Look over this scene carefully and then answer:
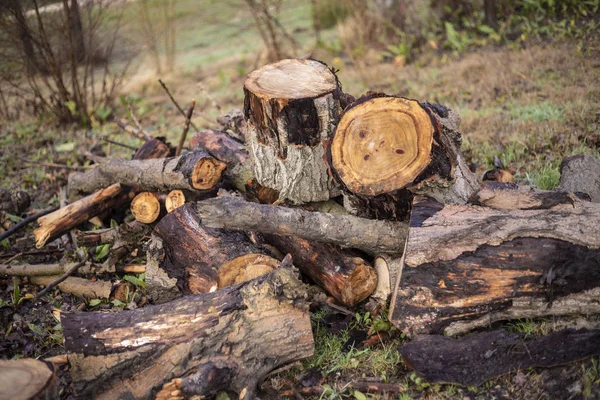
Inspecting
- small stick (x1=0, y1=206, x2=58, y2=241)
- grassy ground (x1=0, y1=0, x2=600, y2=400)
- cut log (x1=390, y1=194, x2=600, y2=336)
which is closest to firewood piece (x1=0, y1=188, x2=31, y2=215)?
grassy ground (x1=0, y1=0, x2=600, y2=400)

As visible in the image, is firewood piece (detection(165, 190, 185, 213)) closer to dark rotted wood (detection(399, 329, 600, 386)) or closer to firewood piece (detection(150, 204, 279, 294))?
firewood piece (detection(150, 204, 279, 294))

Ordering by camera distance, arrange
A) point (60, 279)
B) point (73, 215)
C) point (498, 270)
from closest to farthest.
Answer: point (498, 270)
point (60, 279)
point (73, 215)

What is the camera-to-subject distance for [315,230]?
304 centimetres

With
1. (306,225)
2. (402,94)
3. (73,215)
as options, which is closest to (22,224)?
(73,215)

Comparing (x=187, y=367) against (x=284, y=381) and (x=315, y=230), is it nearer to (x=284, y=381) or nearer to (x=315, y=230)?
(x=284, y=381)

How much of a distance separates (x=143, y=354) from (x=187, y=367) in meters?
0.24

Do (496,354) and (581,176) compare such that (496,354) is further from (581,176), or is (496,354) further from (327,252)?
(581,176)

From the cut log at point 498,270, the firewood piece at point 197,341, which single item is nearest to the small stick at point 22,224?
the firewood piece at point 197,341

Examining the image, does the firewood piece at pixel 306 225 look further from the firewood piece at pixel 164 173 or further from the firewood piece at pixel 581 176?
the firewood piece at pixel 581 176

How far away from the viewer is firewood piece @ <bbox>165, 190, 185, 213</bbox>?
388 cm

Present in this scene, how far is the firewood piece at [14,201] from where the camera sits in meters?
4.76

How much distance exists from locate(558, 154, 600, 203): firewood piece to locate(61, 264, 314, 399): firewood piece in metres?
2.10

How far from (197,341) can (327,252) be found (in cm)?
103

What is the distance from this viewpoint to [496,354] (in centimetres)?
Result: 244
